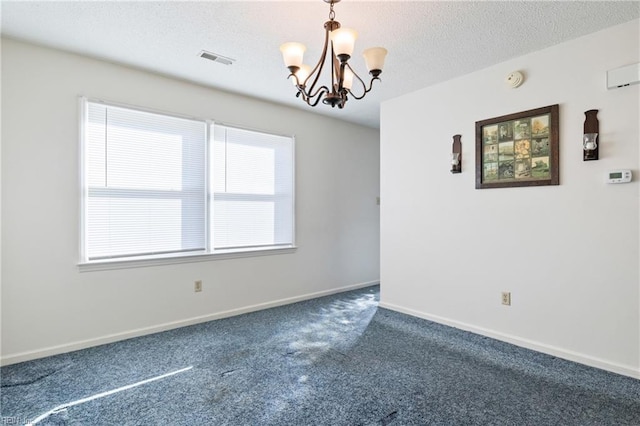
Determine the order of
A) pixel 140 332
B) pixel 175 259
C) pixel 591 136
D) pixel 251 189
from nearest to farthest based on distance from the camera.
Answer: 1. pixel 591 136
2. pixel 140 332
3. pixel 175 259
4. pixel 251 189

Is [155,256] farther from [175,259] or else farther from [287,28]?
[287,28]

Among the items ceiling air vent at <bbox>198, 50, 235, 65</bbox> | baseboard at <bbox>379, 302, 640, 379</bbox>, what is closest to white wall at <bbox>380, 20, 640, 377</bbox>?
baseboard at <bbox>379, 302, 640, 379</bbox>

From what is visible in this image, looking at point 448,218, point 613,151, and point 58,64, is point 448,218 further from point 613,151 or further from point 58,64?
point 58,64

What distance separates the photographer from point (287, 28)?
2.46 meters

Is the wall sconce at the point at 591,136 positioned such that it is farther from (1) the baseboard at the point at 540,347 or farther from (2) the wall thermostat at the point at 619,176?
(1) the baseboard at the point at 540,347

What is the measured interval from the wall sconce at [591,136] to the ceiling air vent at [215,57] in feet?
9.42

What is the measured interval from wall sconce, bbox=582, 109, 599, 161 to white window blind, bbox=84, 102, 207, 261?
3.38 m

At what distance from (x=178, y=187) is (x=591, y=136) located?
3.56m

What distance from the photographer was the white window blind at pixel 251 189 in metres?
3.73

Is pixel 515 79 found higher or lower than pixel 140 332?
higher

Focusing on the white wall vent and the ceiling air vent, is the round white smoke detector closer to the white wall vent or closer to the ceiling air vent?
the white wall vent

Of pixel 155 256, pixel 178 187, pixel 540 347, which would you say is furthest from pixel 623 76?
pixel 155 256

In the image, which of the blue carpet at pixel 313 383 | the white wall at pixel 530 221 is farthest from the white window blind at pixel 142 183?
the white wall at pixel 530 221

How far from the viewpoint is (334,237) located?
480 cm
